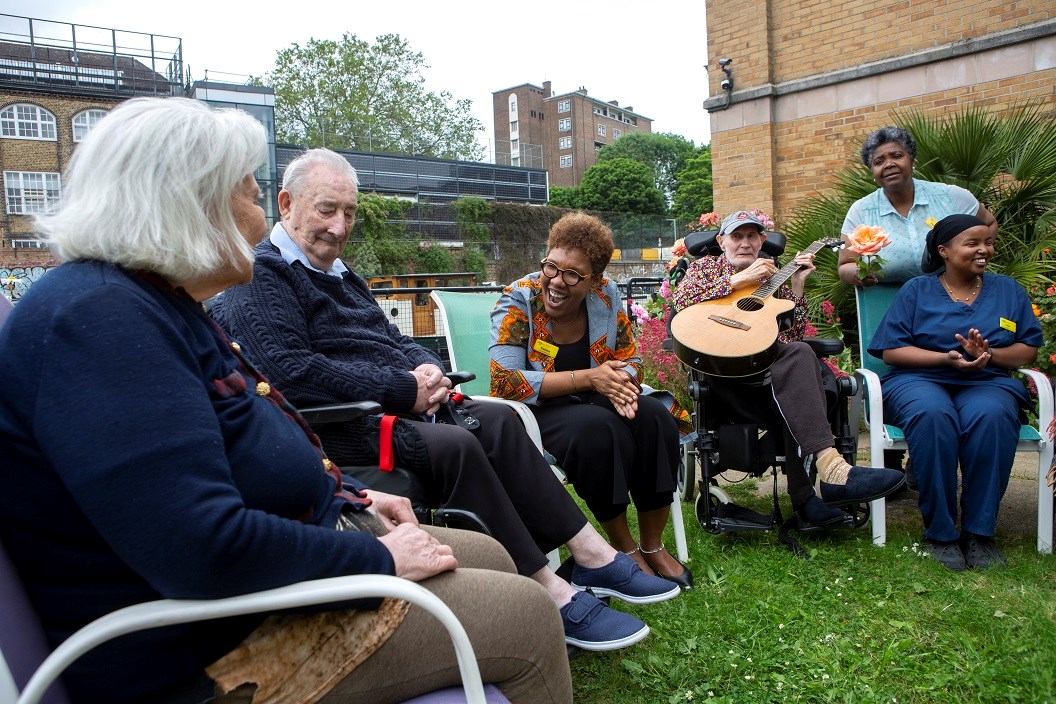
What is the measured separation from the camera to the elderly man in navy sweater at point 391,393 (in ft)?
7.35

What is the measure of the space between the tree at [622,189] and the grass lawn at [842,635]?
66.6 m

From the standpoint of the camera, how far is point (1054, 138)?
6.07 metres

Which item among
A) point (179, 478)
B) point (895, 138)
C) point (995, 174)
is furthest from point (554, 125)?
point (179, 478)

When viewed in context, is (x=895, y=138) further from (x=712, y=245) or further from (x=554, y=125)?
(x=554, y=125)

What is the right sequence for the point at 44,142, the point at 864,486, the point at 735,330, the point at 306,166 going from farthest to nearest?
the point at 44,142 < the point at 735,330 < the point at 864,486 < the point at 306,166

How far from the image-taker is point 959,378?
11.8 ft

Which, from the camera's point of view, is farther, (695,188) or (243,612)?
(695,188)

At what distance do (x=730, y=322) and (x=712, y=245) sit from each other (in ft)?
2.23

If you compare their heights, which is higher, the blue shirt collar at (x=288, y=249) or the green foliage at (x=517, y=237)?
the green foliage at (x=517, y=237)

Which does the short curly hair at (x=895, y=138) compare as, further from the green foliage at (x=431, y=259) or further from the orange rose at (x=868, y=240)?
the green foliage at (x=431, y=259)

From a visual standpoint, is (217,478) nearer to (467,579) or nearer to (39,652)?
(39,652)

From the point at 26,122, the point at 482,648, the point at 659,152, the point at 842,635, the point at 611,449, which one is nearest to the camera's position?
the point at 482,648

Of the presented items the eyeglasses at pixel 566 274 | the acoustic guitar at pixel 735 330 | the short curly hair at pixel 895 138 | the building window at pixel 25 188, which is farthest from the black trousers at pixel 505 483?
the building window at pixel 25 188

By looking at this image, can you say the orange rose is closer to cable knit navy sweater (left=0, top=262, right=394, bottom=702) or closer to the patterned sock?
the patterned sock
